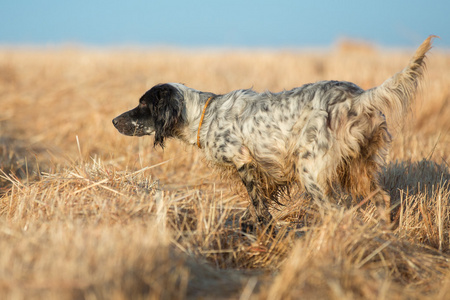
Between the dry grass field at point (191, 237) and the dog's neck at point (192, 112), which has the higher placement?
the dog's neck at point (192, 112)

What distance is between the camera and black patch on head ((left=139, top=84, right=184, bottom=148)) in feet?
13.7

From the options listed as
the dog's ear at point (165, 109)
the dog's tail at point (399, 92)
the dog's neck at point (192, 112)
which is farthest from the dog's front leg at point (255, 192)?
the dog's tail at point (399, 92)

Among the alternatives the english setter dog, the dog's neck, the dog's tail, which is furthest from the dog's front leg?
the dog's tail

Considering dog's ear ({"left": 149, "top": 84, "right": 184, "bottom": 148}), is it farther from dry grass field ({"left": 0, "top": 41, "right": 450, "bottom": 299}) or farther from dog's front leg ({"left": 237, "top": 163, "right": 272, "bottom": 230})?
dog's front leg ({"left": 237, "top": 163, "right": 272, "bottom": 230})

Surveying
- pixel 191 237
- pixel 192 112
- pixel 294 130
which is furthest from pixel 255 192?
pixel 192 112

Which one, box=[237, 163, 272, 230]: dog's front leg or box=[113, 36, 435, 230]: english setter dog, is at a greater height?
box=[113, 36, 435, 230]: english setter dog

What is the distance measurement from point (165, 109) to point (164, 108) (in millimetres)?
14

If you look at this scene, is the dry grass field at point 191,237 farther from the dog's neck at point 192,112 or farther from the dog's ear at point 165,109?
the dog's neck at point 192,112

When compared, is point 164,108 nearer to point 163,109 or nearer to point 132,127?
point 163,109

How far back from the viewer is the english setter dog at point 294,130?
330 centimetres

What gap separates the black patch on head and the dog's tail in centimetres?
171

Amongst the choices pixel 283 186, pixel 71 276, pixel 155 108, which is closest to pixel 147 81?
pixel 155 108

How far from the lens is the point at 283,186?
4.01m

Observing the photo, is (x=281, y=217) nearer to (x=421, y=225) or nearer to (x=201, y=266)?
(x=421, y=225)
